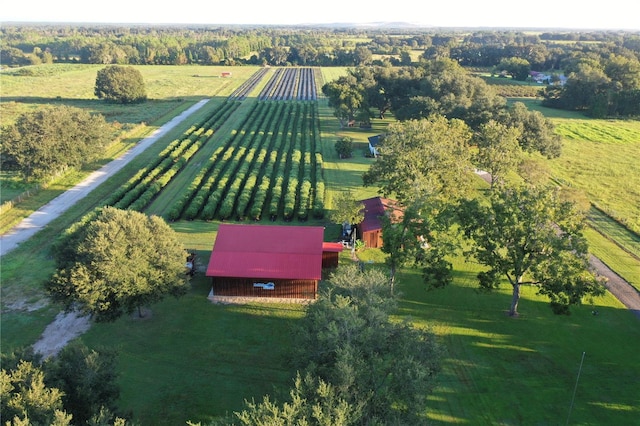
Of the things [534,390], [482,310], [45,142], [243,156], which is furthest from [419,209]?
[45,142]

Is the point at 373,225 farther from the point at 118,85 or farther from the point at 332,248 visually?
the point at 118,85

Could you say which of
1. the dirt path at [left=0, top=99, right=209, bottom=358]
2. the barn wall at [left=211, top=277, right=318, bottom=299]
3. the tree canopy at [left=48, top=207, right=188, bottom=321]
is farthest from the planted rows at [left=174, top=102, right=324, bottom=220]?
the tree canopy at [left=48, top=207, right=188, bottom=321]

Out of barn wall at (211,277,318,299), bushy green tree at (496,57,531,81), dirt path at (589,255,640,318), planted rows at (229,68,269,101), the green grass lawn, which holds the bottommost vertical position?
the green grass lawn

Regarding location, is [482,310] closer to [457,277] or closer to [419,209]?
[457,277]

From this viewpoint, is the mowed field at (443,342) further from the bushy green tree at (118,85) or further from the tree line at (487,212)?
the bushy green tree at (118,85)

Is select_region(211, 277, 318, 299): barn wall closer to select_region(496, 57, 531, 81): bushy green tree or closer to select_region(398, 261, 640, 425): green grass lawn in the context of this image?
select_region(398, 261, 640, 425): green grass lawn

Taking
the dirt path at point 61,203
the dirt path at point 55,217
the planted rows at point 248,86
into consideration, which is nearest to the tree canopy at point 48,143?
the dirt path at point 61,203
